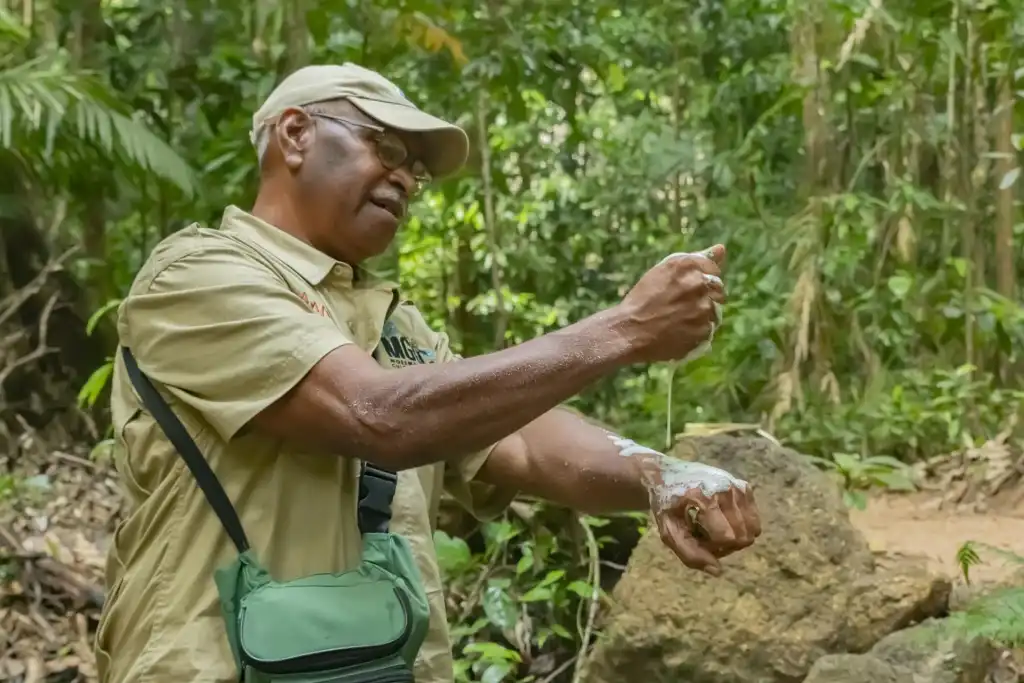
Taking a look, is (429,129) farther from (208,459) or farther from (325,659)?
(325,659)

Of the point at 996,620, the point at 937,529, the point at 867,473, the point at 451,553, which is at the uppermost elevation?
the point at 996,620

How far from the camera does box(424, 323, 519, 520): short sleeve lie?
224 centimetres

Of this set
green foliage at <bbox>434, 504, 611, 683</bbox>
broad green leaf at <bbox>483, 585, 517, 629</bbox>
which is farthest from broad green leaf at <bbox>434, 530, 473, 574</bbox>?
broad green leaf at <bbox>483, 585, 517, 629</bbox>

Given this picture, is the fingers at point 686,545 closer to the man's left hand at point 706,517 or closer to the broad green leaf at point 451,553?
the man's left hand at point 706,517

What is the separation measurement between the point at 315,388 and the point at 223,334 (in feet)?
0.58


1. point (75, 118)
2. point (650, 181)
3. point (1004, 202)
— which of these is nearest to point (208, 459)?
point (75, 118)

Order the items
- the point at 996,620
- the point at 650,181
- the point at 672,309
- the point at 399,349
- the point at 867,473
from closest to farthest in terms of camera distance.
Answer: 1. the point at 672,309
2. the point at 399,349
3. the point at 996,620
4. the point at 867,473
5. the point at 650,181

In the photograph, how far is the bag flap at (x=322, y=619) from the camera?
65.0 inches

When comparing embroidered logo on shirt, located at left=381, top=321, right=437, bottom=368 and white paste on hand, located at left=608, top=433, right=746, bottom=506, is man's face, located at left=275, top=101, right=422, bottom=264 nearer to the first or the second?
embroidered logo on shirt, located at left=381, top=321, right=437, bottom=368

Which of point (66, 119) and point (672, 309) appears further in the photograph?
point (66, 119)

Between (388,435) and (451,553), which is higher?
(388,435)

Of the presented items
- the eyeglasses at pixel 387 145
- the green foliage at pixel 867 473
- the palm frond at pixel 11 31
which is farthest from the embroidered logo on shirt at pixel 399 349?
the palm frond at pixel 11 31

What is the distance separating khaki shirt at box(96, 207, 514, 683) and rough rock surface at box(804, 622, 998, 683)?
1.39m

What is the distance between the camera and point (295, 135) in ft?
6.79
